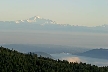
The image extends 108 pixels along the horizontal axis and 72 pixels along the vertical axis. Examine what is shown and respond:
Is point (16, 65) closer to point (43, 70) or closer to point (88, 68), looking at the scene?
point (43, 70)

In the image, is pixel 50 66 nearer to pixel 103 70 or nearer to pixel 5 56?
pixel 5 56

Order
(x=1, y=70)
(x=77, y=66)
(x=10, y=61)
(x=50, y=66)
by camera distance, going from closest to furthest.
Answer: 1. (x=1, y=70)
2. (x=10, y=61)
3. (x=50, y=66)
4. (x=77, y=66)

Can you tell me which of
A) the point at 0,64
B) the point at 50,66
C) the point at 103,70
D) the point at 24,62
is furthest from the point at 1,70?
the point at 103,70

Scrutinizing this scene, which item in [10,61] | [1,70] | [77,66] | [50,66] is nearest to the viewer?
[1,70]

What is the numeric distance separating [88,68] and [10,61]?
262 inches

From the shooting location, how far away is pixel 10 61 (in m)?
19.8

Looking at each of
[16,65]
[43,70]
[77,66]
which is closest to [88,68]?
[77,66]

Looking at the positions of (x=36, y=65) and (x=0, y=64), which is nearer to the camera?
(x=0, y=64)

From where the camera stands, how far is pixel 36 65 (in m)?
20.4

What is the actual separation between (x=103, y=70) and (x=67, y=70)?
3.80 meters

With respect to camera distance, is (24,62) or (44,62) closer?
(24,62)

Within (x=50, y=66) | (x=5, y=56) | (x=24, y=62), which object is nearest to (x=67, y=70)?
(x=50, y=66)

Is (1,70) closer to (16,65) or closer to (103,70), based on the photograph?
(16,65)

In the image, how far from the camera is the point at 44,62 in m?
21.7
